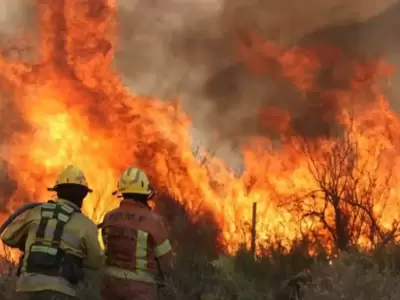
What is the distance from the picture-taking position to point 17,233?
538 centimetres

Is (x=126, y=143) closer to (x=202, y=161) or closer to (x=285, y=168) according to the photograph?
(x=202, y=161)

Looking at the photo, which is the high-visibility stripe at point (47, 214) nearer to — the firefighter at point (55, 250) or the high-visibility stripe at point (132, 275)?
the firefighter at point (55, 250)

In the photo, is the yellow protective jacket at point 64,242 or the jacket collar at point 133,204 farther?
the jacket collar at point 133,204

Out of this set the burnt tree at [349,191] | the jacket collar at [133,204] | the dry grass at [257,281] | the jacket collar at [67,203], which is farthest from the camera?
the burnt tree at [349,191]

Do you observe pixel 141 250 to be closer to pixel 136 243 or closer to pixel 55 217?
pixel 136 243

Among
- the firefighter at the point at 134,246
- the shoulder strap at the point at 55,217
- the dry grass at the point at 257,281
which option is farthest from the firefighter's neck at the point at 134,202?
the dry grass at the point at 257,281

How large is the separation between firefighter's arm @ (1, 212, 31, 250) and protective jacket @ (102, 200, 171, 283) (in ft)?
2.38

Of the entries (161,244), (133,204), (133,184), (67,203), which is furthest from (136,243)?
(67,203)

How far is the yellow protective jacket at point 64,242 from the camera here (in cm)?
517

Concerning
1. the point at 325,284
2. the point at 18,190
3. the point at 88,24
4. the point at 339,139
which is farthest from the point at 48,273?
the point at 18,190

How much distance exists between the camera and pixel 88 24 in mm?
15609

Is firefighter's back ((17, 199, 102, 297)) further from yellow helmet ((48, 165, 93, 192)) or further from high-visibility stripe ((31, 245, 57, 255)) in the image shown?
yellow helmet ((48, 165, 93, 192))

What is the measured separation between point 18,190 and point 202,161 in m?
5.64

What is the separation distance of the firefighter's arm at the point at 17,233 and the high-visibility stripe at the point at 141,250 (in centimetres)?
94
